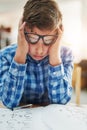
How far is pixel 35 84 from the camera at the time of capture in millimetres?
1095

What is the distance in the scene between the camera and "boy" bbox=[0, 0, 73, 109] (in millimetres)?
961

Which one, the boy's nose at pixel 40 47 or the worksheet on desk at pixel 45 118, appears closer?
the worksheet on desk at pixel 45 118

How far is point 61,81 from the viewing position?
1057 mm

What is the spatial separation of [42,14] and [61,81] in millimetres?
286

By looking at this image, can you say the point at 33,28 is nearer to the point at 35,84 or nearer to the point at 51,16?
the point at 51,16

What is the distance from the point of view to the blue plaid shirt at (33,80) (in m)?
1.02

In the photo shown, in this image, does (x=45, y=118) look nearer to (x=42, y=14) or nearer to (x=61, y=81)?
(x=61, y=81)

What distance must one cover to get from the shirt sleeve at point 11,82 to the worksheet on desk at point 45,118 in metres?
0.08

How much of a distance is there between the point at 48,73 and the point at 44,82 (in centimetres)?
7

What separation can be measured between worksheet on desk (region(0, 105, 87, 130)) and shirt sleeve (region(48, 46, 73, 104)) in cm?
7

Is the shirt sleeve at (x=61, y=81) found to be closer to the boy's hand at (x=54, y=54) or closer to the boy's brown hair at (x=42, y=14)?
the boy's hand at (x=54, y=54)

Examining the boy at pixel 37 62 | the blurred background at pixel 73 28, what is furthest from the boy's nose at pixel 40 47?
the blurred background at pixel 73 28

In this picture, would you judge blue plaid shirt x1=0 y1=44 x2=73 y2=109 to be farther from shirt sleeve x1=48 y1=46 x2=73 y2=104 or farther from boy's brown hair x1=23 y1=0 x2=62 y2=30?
boy's brown hair x1=23 y1=0 x2=62 y2=30

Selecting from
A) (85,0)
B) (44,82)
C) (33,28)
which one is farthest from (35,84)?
(85,0)
